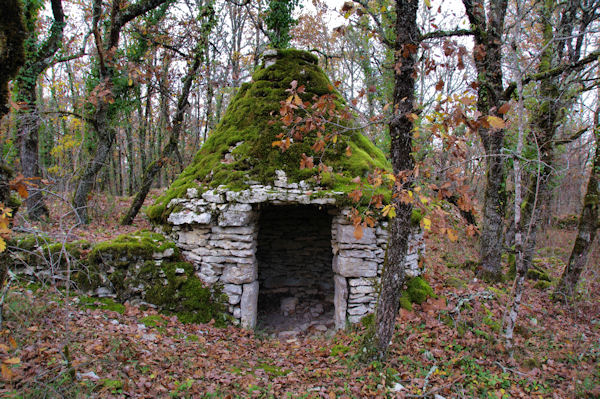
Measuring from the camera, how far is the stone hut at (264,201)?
4.59 metres

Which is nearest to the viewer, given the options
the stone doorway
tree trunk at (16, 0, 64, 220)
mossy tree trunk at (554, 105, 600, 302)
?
mossy tree trunk at (554, 105, 600, 302)

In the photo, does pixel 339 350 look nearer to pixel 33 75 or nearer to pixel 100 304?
pixel 100 304

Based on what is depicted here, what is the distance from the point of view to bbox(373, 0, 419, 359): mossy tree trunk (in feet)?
10.5

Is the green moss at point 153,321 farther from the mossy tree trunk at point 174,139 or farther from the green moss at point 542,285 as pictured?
the green moss at point 542,285

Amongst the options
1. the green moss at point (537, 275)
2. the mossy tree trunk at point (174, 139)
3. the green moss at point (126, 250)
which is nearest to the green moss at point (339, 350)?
the green moss at point (126, 250)

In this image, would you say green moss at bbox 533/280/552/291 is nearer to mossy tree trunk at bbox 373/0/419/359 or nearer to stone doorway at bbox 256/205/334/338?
stone doorway at bbox 256/205/334/338

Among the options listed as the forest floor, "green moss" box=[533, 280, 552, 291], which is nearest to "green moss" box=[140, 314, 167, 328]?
the forest floor

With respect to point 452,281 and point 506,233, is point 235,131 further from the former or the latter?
point 506,233

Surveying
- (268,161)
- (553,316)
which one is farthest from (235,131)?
(553,316)

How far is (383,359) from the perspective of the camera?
3.57 m

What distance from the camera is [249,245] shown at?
467 centimetres

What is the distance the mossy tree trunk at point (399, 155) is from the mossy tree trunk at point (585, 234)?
12.0ft

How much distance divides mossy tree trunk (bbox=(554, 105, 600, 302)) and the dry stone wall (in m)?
2.74

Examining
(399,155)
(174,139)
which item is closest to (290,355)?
(399,155)
